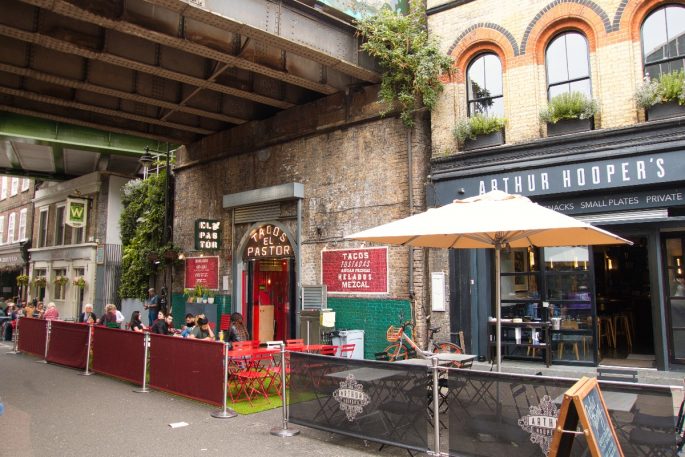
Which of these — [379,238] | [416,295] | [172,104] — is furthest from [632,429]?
[172,104]

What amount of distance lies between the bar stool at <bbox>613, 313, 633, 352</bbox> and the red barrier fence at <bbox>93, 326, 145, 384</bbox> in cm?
1132

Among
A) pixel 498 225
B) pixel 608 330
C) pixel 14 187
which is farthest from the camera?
pixel 14 187

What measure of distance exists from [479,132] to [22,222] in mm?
31580

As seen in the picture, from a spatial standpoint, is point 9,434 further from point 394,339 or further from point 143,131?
A: point 143,131

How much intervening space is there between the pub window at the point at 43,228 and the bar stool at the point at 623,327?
28287 mm

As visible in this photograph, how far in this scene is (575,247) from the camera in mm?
10391

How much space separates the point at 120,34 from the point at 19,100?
5402mm

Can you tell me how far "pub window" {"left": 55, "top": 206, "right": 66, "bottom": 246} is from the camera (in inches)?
1086

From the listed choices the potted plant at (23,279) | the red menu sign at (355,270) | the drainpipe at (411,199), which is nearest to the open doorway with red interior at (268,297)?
the red menu sign at (355,270)

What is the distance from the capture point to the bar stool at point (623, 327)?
42.6 ft

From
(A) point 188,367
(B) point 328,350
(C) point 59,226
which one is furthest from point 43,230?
(A) point 188,367

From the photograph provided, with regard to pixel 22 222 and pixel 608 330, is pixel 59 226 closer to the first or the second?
pixel 22 222

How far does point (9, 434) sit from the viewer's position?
715cm

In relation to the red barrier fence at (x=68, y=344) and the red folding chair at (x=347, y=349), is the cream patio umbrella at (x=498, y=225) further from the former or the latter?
the red barrier fence at (x=68, y=344)
